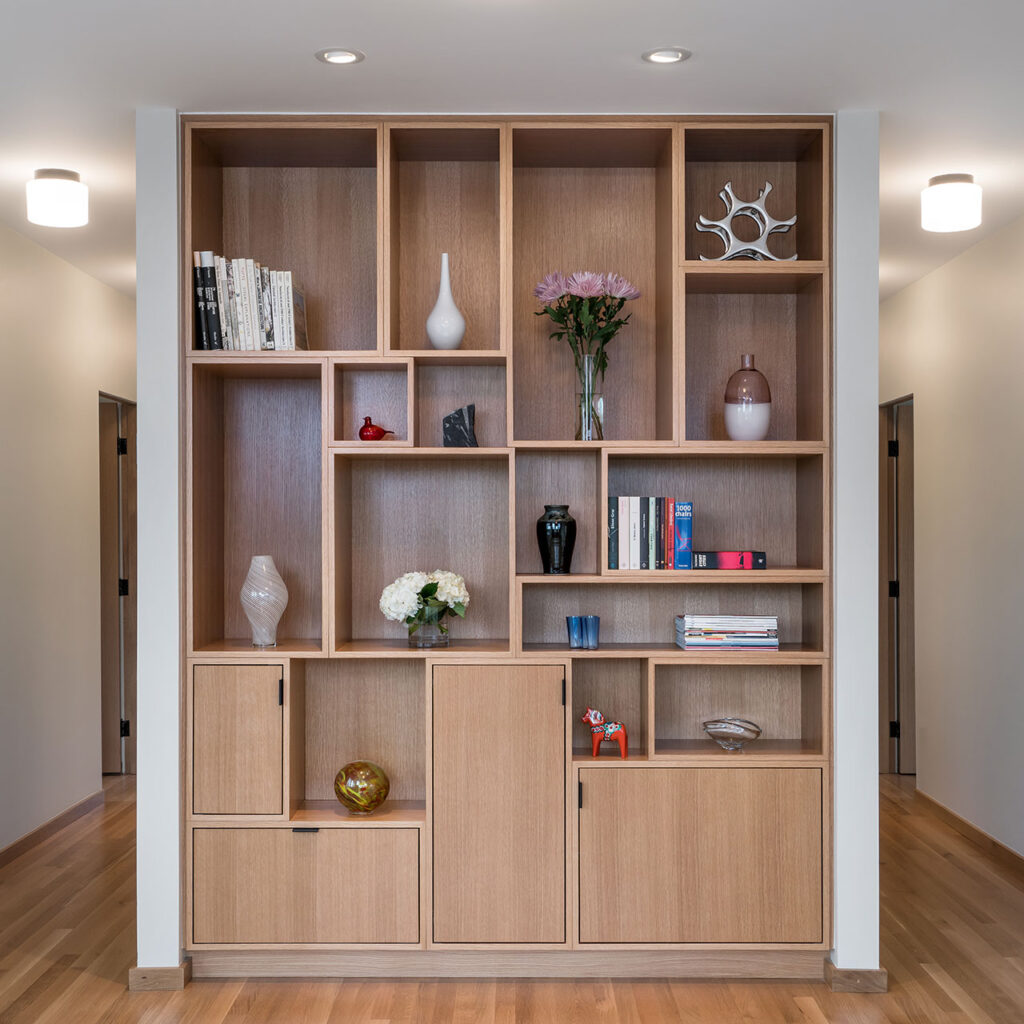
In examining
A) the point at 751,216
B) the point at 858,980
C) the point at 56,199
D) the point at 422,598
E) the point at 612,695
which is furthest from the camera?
the point at 56,199

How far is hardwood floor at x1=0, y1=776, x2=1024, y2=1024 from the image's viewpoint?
321 cm

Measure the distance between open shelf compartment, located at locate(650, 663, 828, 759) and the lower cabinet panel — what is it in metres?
0.94

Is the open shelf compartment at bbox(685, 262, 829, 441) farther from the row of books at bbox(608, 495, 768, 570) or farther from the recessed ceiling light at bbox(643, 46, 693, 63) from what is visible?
the recessed ceiling light at bbox(643, 46, 693, 63)

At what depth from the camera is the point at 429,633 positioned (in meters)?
3.59

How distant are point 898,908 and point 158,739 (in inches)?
108

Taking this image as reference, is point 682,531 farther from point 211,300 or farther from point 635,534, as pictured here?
point 211,300

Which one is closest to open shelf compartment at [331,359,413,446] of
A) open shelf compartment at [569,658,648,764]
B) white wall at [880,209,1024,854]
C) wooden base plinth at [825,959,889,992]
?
open shelf compartment at [569,658,648,764]

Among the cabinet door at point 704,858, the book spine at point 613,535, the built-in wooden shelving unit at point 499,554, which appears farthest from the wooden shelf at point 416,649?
the cabinet door at point 704,858

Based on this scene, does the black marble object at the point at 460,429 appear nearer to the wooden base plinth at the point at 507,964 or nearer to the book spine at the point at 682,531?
the book spine at the point at 682,531

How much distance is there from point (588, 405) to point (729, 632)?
2.77ft

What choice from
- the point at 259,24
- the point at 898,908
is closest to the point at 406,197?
the point at 259,24

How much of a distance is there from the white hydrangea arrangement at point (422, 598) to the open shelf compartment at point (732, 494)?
2.18ft

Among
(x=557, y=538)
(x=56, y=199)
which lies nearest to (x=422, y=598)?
(x=557, y=538)

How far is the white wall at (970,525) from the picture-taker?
4699mm
